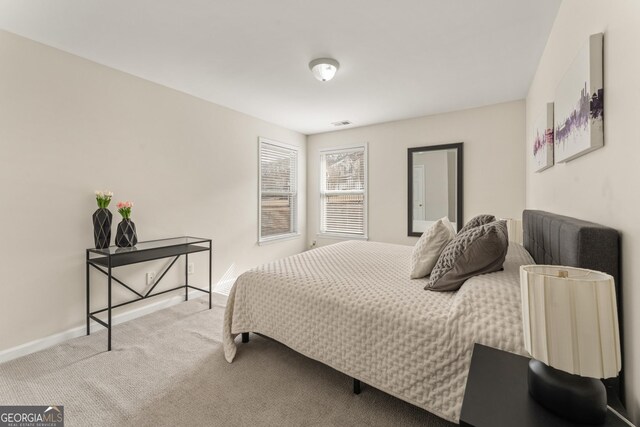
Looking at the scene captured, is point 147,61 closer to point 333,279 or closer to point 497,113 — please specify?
point 333,279

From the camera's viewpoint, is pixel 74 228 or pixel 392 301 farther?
pixel 74 228

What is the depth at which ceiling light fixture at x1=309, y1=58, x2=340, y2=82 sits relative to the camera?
246cm

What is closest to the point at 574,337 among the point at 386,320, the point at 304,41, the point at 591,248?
the point at 591,248

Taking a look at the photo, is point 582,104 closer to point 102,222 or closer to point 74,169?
point 102,222

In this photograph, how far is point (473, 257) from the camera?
1.59 metres

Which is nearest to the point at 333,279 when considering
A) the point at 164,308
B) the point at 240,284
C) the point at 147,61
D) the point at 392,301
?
the point at 392,301

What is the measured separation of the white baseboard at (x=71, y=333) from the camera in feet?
6.98

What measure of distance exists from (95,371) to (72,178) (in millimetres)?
1539

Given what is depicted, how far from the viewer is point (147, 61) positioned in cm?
252

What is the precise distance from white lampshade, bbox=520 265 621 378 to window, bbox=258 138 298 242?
3820mm

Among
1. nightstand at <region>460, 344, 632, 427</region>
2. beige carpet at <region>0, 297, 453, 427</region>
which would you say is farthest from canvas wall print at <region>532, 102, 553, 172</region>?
beige carpet at <region>0, 297, 453, 427</region>

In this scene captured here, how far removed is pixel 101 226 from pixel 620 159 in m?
3.24

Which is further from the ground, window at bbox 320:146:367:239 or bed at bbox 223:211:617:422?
window at bbox 320:146:367:239

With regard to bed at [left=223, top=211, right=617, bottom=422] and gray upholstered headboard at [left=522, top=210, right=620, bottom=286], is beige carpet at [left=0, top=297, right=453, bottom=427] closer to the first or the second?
bed at [left=223, top=211, right=617, bottom=422]
